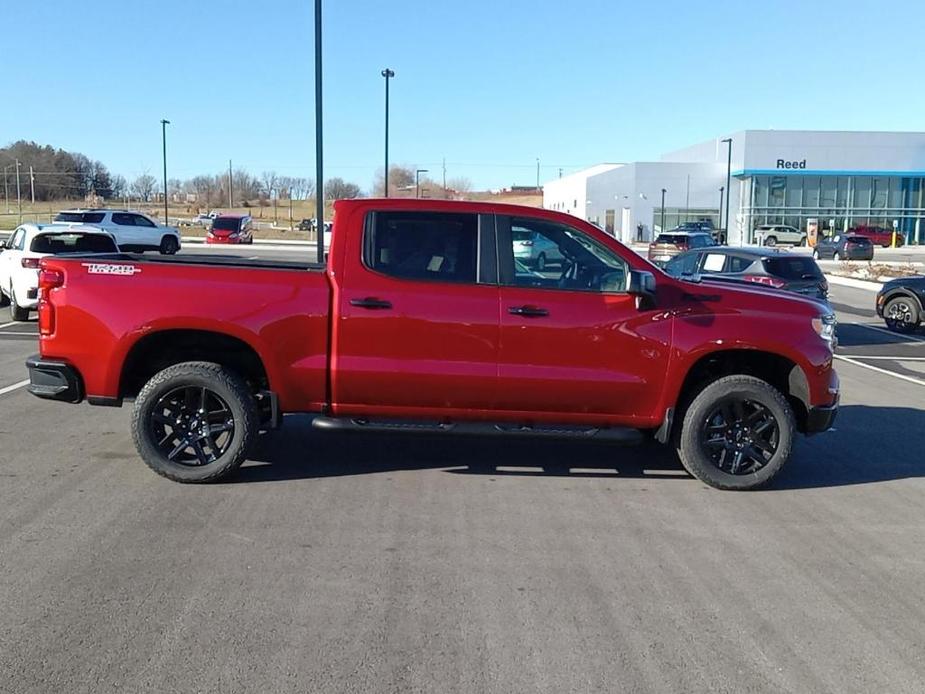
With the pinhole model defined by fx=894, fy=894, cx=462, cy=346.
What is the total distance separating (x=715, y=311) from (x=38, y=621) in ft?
15.0

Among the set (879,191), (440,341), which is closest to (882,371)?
(440,341)

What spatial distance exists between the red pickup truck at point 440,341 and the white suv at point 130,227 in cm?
2972

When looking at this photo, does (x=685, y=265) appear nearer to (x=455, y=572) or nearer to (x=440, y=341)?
(x=440, y=341)

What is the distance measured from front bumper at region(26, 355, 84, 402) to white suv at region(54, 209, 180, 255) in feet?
96.4

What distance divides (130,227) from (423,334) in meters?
31.3

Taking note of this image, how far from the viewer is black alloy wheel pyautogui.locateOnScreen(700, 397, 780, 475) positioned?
6.40m

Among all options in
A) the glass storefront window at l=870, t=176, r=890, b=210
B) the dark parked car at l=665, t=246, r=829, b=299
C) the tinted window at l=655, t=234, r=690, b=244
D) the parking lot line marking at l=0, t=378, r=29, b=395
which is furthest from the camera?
the glass storefront window at l=870, t=176, r=890, b=210

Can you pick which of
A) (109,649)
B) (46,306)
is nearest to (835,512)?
(109,649)

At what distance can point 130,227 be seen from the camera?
3444cm

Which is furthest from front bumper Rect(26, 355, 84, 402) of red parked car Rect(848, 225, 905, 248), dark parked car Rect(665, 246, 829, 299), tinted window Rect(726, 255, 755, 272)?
red parked car Rect(848, 225, 905, 248)

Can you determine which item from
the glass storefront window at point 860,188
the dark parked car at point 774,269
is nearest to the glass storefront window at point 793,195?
the glass storefront window at point 860,188

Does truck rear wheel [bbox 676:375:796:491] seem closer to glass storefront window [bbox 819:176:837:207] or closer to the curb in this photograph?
the curb

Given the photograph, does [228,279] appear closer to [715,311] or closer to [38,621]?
[38,621]

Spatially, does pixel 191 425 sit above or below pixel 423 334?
below
